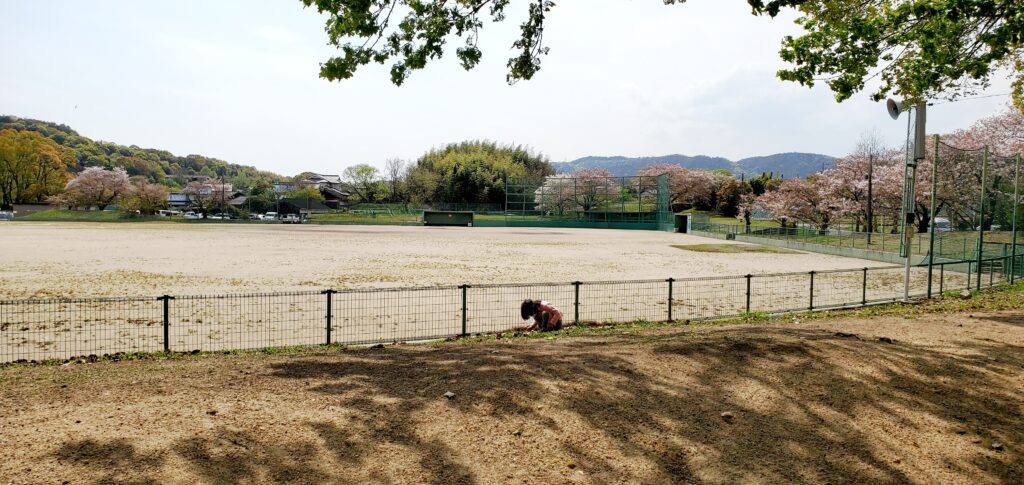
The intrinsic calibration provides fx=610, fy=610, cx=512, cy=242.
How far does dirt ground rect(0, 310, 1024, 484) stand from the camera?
12.4 ft

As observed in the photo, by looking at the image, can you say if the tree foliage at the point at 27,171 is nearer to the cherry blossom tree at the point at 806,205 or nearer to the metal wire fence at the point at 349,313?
the metal wire fence at the point at 349,313

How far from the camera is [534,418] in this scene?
A: 4.50 meters

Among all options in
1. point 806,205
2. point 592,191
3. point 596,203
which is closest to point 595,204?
point 596,203

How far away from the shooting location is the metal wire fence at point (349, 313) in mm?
9039

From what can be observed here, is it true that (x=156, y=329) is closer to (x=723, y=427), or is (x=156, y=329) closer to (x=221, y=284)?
(x=221, y=284)

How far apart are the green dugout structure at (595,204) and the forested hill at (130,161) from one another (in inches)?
2048

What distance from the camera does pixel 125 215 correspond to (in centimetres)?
7894

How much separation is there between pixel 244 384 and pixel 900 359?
248 inches

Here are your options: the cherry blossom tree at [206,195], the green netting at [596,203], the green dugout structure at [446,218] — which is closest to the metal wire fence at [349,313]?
the green netting at [596,203]

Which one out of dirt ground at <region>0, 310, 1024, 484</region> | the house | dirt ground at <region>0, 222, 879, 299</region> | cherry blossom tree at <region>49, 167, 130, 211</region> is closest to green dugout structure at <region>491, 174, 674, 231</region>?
dirt ground at <region>0, 222, 879, 299</region>

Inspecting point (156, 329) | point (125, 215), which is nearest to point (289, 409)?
point (156, 329)

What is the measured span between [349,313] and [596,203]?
71.2m

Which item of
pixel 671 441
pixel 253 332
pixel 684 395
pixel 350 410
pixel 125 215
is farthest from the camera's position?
pixel 125 215

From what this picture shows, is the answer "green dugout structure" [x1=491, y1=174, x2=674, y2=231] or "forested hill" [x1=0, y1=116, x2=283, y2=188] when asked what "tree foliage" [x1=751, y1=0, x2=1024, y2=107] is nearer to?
"green dugout structure" [x1=491, y1=174, x2=674, y2=231]
